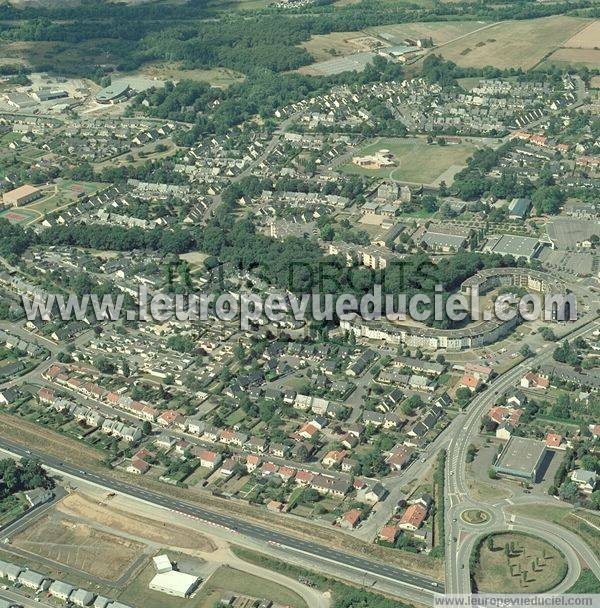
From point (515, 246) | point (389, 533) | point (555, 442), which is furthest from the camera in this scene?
point (515, 246)

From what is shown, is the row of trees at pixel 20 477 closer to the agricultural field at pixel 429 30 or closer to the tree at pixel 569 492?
the tree at pixel 569 492

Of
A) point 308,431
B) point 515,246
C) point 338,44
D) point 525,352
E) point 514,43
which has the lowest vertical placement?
point 308,431

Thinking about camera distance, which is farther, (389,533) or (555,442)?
(555,442)

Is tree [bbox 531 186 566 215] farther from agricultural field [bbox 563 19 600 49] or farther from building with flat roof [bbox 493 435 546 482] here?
agricultural field [bbox 563 19 600 49]

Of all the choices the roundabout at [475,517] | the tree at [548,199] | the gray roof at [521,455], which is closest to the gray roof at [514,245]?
the tree at [548,199]

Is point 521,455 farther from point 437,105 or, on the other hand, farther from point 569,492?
point 437,105

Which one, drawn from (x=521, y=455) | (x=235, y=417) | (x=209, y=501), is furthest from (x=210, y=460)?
(x=521, y=455)
